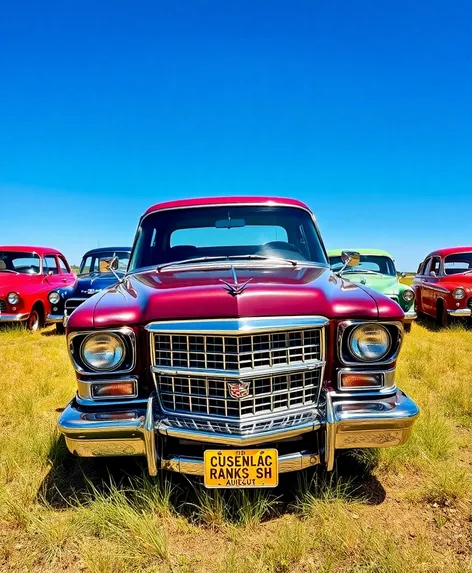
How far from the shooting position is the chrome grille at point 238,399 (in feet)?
7.70

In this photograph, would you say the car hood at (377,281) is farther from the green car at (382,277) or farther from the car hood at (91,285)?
the car hood at (91,285)

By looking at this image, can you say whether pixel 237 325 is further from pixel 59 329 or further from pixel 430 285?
pixel 430 285

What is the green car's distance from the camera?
7.68m

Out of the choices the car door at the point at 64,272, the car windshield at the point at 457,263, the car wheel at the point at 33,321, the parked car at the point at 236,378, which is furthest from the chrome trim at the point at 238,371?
the car door at the point at 64,272

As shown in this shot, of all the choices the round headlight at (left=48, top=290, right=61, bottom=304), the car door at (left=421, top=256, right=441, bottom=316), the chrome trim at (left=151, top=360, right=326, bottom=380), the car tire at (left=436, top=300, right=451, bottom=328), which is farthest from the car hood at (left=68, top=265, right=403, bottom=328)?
the car door at (left=421, top=256, right=441, bottom=316)

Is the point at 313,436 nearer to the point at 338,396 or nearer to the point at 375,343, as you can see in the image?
the point at 338,396

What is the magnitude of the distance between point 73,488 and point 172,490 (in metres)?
0.68

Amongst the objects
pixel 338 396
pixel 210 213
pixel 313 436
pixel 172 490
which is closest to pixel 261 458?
pixel 313 436

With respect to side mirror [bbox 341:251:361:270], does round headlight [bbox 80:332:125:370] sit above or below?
below

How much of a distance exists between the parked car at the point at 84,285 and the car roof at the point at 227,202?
3717 millimetres

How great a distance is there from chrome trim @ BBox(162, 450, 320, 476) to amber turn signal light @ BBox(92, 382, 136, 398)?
437mm

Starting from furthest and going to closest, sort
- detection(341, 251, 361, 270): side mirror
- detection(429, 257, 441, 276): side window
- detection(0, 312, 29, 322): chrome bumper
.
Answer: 1. detection(429, 257, 441, 276): side window
2. detection(0, 312, 29, 322): chrome bumper
3. detection(341, 251, 361, 270): side mirror

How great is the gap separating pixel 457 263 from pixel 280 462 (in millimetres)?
9129

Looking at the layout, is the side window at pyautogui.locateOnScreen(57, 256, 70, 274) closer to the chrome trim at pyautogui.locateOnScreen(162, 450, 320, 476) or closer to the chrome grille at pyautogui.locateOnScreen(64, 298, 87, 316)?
the chrome grille at pyautogui.locateOnScreen(64, 298, 87, 316)
